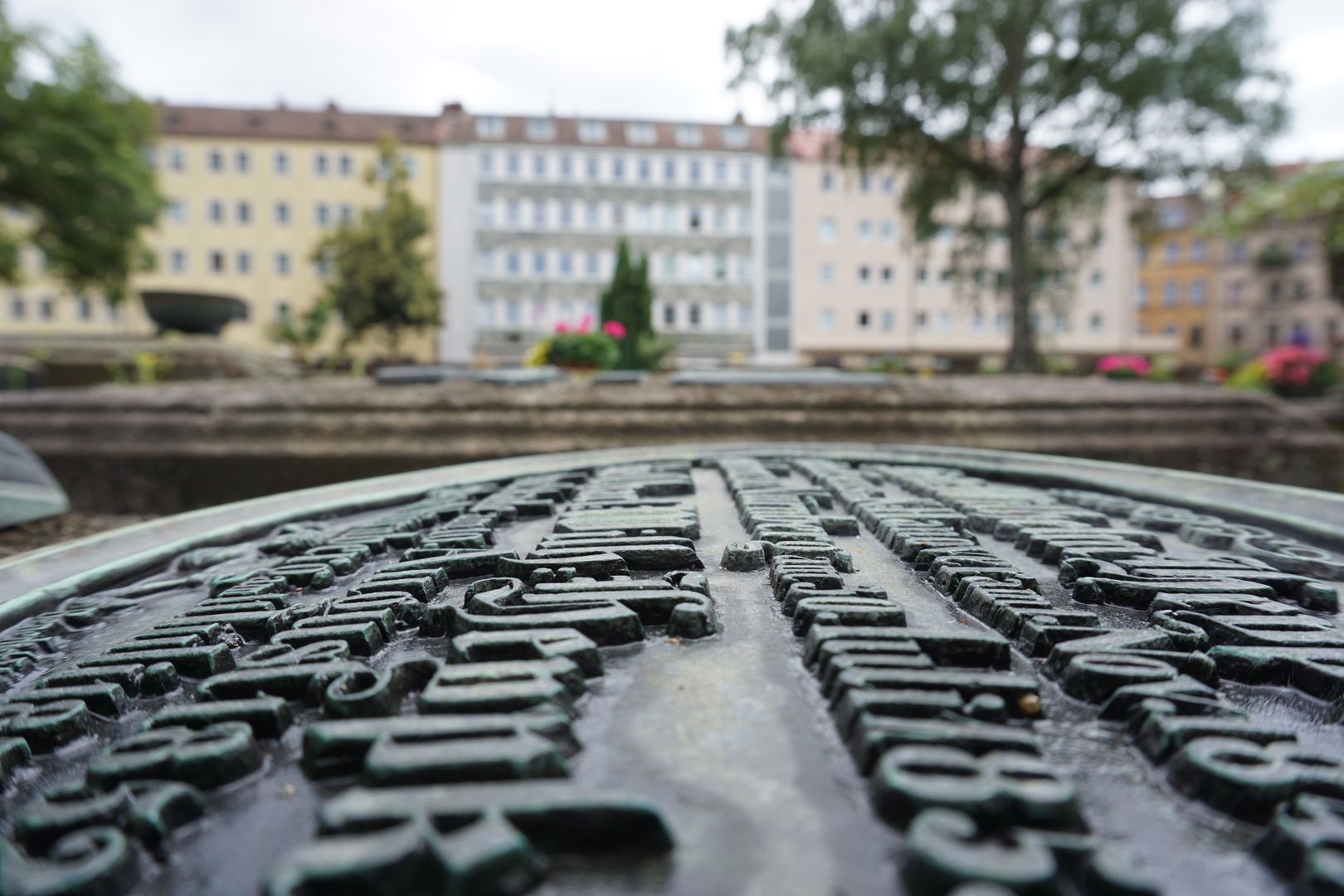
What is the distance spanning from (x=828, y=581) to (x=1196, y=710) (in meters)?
0.57

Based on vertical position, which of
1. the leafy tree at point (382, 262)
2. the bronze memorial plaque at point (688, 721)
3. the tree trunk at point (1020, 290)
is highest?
the leafy tree at point (382, 262)

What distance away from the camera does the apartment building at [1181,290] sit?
152ft

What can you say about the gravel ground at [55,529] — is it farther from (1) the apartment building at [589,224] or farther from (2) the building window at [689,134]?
(2) the building window at [689,134]

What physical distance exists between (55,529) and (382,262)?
23.8 meters

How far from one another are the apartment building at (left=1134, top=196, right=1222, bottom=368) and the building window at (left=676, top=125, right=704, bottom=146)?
29888mm

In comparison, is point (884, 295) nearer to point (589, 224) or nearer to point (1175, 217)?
point (589, 224)

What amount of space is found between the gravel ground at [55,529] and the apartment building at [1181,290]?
53583mm

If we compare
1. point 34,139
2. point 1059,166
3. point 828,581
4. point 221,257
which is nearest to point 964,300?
point 1059,166

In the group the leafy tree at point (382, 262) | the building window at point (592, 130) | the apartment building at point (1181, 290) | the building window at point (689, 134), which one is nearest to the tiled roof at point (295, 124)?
the building window at point (592, 130)

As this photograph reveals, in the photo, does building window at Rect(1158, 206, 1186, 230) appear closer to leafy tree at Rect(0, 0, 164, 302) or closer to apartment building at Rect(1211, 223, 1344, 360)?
apartment building at Rect(1211, 223, 1344, 360)

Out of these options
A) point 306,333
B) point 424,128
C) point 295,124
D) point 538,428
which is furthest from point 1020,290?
point 295,124

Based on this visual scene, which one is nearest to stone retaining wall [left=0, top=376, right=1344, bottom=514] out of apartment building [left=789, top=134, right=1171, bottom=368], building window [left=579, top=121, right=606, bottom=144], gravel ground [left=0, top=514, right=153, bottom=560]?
gravel ground [left=0, top=514, right=153, bottom=560]

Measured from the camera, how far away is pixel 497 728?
84cm

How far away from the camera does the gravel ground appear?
3844 millimetres
